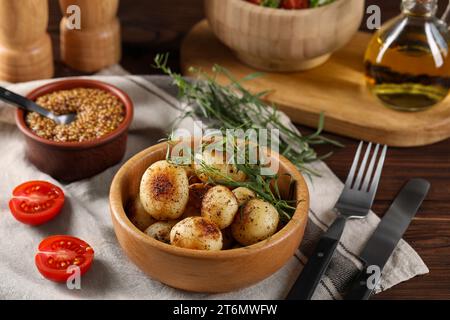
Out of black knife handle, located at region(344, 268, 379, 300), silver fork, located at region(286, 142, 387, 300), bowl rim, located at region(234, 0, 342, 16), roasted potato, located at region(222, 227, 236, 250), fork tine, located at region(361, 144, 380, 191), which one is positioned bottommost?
black knife handle, located at region(344, 268, 379, 300)

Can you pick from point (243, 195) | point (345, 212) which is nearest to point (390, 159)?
point (345, 212)

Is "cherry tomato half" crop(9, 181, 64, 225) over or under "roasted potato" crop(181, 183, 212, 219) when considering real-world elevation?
under

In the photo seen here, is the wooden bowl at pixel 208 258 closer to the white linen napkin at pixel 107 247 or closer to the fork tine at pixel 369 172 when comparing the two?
the white linen napkin at pixel 107 247

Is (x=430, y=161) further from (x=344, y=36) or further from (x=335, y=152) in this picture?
(x=344, y=36)

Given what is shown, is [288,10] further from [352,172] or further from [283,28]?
[352,172]

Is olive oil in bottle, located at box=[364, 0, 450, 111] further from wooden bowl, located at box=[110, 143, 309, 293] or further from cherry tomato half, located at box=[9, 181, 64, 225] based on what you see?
cherry tomato half, located at box=[9, 181, 64, 225]

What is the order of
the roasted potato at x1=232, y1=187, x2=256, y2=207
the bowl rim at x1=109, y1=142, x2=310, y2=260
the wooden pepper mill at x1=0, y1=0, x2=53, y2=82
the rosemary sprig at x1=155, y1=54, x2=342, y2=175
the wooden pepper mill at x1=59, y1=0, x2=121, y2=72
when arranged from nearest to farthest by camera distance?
the bowl rim at x1=109, y1=142, x2=310, y2=260, the roasted potato at x1=232, y1=187, x2=256, y2=207, the rosemary sprig at x1=155, y1=54, x2=342, y2=175, the wooden pepper mill at x1=0, y1=0, x2=53, y2=82, the wooden pepper mill at x1=59, y1=0, x2=121, y2=72

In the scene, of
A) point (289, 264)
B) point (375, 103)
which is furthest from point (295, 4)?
point (289, 264)

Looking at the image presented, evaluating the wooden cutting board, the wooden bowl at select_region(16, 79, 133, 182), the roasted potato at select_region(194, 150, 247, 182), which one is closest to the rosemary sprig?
the wooden cutting board
